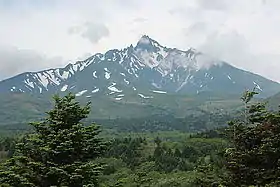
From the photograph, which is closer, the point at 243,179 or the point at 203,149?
the point at 243,179

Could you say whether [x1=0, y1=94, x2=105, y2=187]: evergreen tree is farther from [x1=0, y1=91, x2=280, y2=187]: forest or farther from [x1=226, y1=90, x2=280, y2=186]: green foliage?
[x1=226, y1=90, x2=280, y2=186]: green foliage

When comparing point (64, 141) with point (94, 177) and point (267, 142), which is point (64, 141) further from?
point (267, 142)

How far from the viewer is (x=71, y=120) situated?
16.7m

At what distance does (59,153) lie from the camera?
627 inches

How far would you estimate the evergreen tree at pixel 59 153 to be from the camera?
15.5 metres

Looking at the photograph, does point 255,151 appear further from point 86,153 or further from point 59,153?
point 59,153

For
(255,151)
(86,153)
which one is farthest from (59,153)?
(255,151)

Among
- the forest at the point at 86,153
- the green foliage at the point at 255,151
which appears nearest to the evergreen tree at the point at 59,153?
the forest at the point at 86,153

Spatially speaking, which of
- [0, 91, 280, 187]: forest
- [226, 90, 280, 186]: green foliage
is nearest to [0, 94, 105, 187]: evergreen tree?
[0, 91, 280, 187]: forest

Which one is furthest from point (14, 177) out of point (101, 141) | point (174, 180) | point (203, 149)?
point (203, 149)

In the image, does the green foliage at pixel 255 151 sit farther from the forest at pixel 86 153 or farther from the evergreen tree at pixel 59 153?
the evergreen tree at pixel 59 153

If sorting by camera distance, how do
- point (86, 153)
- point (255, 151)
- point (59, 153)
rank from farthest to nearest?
point (86, 153)
point (59, 153)
point (255, 151)

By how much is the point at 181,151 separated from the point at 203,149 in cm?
731

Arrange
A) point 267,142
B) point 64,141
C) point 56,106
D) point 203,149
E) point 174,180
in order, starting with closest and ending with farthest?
point 267,142 < point 64,141 < point 56,106 < point 174,180 < point 203,149
